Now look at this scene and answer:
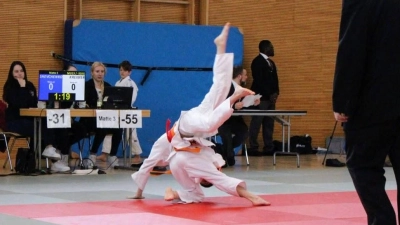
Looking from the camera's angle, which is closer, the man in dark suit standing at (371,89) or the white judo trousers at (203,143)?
the man in dark suit standing at (371,89)

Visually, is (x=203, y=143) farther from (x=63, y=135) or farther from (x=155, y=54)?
(x=155, y=54)

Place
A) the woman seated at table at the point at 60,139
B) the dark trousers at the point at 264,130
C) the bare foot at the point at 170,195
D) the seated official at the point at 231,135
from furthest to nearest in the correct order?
the dark trousers at the point at 264,130 < the seated official at the point at 231,135 < the woman seated at table at the point at 60,139 < the bare foot at the point at 170,195

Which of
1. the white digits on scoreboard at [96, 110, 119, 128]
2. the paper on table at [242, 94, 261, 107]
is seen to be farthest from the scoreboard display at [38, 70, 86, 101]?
the paper on table at [242, 94, 261, 107]

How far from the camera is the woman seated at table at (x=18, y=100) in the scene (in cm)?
1060

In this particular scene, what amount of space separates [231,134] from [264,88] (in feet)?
8.73

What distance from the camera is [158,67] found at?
47.0 ft

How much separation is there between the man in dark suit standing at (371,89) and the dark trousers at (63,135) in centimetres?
735

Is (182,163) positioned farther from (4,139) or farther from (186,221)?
(4,139)

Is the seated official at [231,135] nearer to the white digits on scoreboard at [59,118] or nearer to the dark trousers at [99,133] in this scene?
the dark trousers at [99,133]

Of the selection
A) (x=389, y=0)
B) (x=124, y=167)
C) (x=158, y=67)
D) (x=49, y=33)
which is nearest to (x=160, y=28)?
(x=158, y=67)

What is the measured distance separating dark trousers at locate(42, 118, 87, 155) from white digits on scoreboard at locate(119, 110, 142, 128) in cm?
71

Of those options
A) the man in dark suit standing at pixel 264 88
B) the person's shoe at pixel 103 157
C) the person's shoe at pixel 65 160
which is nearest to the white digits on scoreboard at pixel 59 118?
the person's shoe at pixel 65 160

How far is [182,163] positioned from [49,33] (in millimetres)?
7518

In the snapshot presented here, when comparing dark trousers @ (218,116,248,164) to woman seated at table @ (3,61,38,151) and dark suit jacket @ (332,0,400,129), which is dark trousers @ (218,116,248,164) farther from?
dark suit jacket @ (332,0,400,129)
